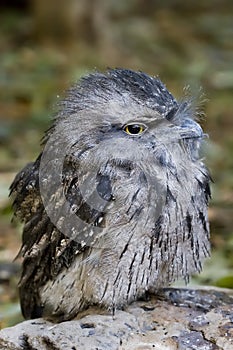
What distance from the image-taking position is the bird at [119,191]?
12.6ft

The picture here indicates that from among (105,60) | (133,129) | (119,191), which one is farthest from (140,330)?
(105,60)

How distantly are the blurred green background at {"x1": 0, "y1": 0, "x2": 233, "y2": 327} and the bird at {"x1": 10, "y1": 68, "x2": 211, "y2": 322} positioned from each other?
5.39 ft

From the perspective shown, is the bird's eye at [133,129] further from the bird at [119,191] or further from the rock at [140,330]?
the rock at [140,330]

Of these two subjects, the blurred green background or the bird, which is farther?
the blurred green background

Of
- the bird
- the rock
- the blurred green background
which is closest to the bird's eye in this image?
the bird

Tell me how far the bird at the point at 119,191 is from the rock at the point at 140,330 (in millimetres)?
113

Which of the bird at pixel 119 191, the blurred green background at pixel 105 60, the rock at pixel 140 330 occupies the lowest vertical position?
the rock at pixel 140 330

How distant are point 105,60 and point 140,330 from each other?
708 centimetres

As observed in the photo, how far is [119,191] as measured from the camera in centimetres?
382

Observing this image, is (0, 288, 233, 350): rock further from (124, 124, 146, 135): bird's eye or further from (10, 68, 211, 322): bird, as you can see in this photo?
(124, 124, 146, 135): bird's eye

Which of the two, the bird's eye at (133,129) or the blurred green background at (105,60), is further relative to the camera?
the blurred green background at (105,60)

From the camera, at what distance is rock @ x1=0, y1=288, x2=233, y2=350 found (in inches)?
148

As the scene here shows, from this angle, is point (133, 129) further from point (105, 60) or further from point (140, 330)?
point (105, 60)

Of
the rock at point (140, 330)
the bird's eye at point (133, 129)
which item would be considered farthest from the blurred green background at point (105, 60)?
the bird's eye at point (133, 129)
